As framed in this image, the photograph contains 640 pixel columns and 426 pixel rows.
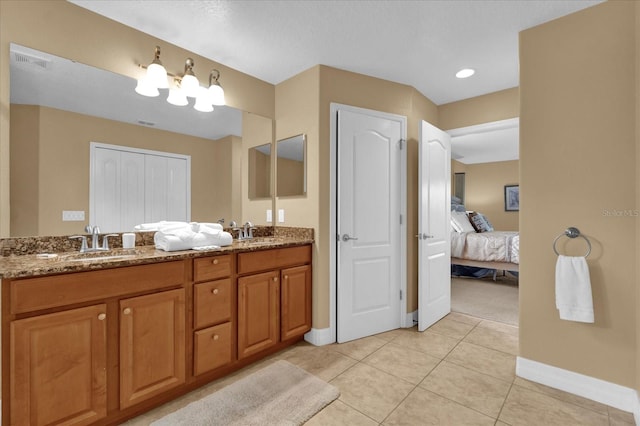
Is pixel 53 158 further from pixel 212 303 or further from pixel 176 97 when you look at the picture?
pixel 212 303

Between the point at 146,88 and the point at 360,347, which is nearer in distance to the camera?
the point at 146,88

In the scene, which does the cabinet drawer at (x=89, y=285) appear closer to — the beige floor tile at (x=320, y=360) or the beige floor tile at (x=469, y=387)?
the beige floor tile at (x=320, y=360)

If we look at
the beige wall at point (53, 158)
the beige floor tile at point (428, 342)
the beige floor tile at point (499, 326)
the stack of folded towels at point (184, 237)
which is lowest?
the beige floor tile at point (428, 342)

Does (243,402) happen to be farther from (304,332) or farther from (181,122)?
(181,122)

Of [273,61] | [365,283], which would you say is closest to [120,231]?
[273,61]

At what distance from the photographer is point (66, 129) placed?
180 centimetres

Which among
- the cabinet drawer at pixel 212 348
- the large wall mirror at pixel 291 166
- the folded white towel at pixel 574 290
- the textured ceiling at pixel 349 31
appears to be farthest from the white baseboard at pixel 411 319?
the textured ceiling at pixel 349 31

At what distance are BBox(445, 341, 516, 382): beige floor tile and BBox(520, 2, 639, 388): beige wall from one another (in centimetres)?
21

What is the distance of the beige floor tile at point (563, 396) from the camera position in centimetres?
172

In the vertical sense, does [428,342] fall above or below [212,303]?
below

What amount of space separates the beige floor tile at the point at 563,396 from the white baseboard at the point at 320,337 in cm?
137

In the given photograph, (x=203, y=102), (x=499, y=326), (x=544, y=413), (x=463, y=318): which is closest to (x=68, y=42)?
(x=203, y=102)

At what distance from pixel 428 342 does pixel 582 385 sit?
1017mm

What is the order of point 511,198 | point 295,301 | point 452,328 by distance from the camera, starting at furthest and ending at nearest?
A: point 511,198 < point 452,328 < point 295,301
